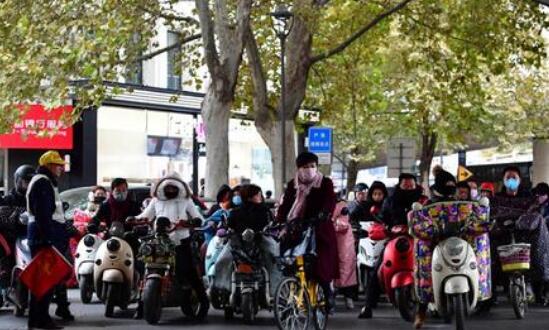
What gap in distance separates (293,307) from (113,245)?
3326 millimetres

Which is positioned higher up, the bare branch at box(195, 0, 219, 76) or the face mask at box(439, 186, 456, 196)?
the bare branch at box(195, 0, 219, 76)

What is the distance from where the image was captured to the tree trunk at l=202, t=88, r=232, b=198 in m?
21.9

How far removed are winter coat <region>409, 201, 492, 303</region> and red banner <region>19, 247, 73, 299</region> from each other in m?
3.83

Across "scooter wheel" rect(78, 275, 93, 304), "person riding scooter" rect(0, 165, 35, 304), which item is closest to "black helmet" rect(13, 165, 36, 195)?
"person riding scooter" rect(0, 165, 35, 304)

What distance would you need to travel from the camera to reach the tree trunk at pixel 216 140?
2194 centimetres

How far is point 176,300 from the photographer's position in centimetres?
1384

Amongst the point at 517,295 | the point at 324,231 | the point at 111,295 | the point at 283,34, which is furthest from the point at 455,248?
the point at 283,34

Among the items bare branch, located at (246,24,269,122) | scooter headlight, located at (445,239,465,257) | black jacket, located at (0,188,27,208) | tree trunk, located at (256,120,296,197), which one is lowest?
scooter headlight, located at (445,239,465,257)

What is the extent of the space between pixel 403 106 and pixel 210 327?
3090 centimetres

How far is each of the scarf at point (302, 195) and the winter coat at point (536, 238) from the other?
12.2 feet

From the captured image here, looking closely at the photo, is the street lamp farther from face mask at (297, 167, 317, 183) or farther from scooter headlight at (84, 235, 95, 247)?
face mask at (297, 167, 317, 183)

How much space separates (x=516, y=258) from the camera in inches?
557

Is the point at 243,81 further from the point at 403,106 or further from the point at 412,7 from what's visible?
the point at 403,106

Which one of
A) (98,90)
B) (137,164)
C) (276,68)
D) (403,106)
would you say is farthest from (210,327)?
(403,106)
